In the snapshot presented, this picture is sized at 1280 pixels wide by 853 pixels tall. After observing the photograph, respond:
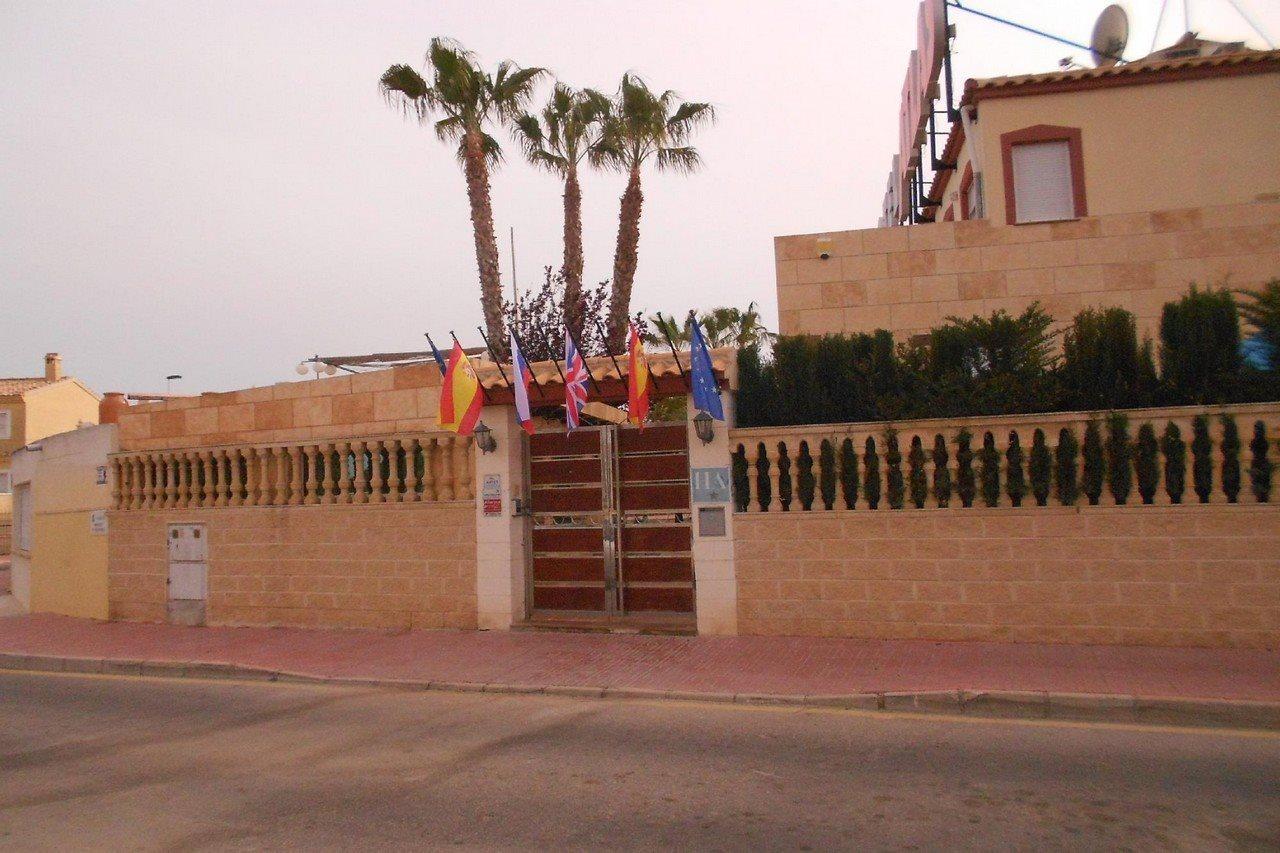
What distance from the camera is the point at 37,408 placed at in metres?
47.8

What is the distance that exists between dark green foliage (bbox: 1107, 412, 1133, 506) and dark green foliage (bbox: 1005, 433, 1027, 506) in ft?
2.63

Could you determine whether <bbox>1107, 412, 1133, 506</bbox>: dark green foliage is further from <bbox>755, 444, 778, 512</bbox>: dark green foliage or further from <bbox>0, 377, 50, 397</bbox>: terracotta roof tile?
<bbox>0, 377, 50, 397</bbox>: terracotta roof tile

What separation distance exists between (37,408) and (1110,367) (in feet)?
165

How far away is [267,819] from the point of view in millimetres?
5641

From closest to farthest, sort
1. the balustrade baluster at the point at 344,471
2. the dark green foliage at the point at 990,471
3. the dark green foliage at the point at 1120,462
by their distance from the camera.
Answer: the dark green foliage at the point at 1120,462, the dark green foliage at the point at 990,471, the balustrade baluster at the point at 344,471

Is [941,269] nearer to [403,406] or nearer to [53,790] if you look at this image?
[403,406]

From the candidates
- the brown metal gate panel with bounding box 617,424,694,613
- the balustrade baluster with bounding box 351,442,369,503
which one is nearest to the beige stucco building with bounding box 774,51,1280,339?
the brown metal gate panel with bounding box 617,424,694,613

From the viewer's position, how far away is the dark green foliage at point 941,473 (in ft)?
33.5

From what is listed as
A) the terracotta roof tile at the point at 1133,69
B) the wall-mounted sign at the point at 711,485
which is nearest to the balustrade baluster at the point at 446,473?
the wall-mounted sign at the point at 711,485

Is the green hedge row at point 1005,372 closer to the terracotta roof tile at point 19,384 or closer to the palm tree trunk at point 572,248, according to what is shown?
the palm tree trunk at point 572,248

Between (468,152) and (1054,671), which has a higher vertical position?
(468,152)

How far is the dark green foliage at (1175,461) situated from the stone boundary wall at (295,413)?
8170 millimetres

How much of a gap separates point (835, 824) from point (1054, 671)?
4216 millimetres

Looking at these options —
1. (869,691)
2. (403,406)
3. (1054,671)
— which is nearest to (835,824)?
(869,691)
